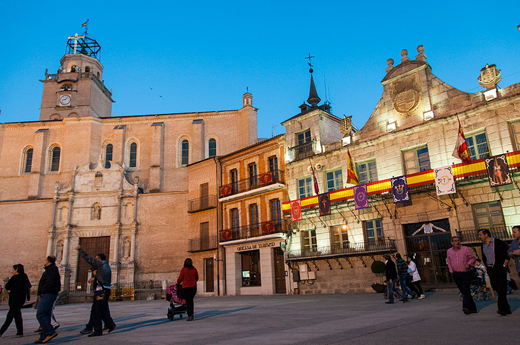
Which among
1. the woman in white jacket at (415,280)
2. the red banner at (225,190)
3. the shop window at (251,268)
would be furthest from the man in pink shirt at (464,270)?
the red banner at (225,190)

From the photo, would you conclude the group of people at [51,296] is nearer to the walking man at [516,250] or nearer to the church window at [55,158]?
the walking man at [516,250]

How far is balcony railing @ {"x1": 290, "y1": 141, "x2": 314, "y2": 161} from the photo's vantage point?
87.3 feet

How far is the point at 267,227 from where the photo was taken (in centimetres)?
2727

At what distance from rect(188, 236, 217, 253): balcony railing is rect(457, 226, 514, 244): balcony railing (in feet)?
58.9

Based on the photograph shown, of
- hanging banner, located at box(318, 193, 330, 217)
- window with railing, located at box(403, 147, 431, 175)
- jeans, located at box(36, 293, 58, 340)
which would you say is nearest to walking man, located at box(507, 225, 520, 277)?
jeans, located at box(36, 293, 58, 340)

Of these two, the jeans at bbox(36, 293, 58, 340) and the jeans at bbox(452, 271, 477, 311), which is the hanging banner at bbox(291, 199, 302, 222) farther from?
the jeans at bbox(36, 293, 58, 340)

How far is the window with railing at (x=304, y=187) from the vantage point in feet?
85.3

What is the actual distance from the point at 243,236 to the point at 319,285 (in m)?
7.11

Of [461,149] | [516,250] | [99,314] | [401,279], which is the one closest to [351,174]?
[461,149]

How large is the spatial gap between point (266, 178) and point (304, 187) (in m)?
3.07

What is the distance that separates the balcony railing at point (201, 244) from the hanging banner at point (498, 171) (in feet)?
64.6

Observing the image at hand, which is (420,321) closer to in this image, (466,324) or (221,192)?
(466,324)

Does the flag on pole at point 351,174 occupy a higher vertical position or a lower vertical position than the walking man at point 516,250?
higher

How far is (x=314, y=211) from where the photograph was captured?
2497 cm
